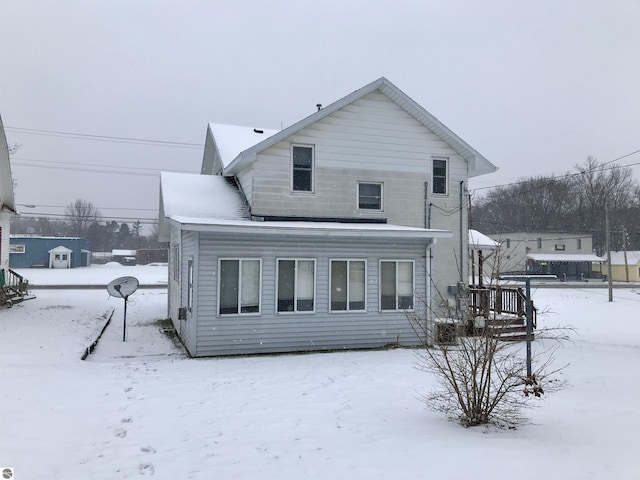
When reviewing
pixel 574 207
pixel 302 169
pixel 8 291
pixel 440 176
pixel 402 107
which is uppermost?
pixel 574 207

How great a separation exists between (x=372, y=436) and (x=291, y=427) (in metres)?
1.04

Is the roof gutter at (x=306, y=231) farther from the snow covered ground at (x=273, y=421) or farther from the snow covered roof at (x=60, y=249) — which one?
the snow covered roof at (x=60, y=249)

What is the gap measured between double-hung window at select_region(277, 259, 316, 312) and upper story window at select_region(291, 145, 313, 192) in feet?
9.41

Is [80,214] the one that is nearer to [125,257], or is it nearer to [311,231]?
[125,257]

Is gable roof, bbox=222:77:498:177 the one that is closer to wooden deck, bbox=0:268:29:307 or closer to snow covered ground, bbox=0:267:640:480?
snow covered ground, bbox=0:267:640:480

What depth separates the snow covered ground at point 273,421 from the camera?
4.43 m

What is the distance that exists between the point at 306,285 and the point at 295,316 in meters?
0.80

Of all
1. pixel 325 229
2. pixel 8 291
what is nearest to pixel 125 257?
pixel 8 291

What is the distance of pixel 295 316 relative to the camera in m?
11.0

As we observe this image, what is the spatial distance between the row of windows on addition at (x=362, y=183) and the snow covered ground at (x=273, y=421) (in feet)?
16.7

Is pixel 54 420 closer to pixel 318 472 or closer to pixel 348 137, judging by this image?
pixel 318 472

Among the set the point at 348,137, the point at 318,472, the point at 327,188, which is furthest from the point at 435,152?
the point at 318,472

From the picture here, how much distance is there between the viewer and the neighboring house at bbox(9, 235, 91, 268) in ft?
170

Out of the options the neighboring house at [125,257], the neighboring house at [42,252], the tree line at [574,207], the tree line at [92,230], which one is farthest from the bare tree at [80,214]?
the tree line at [574,207]
